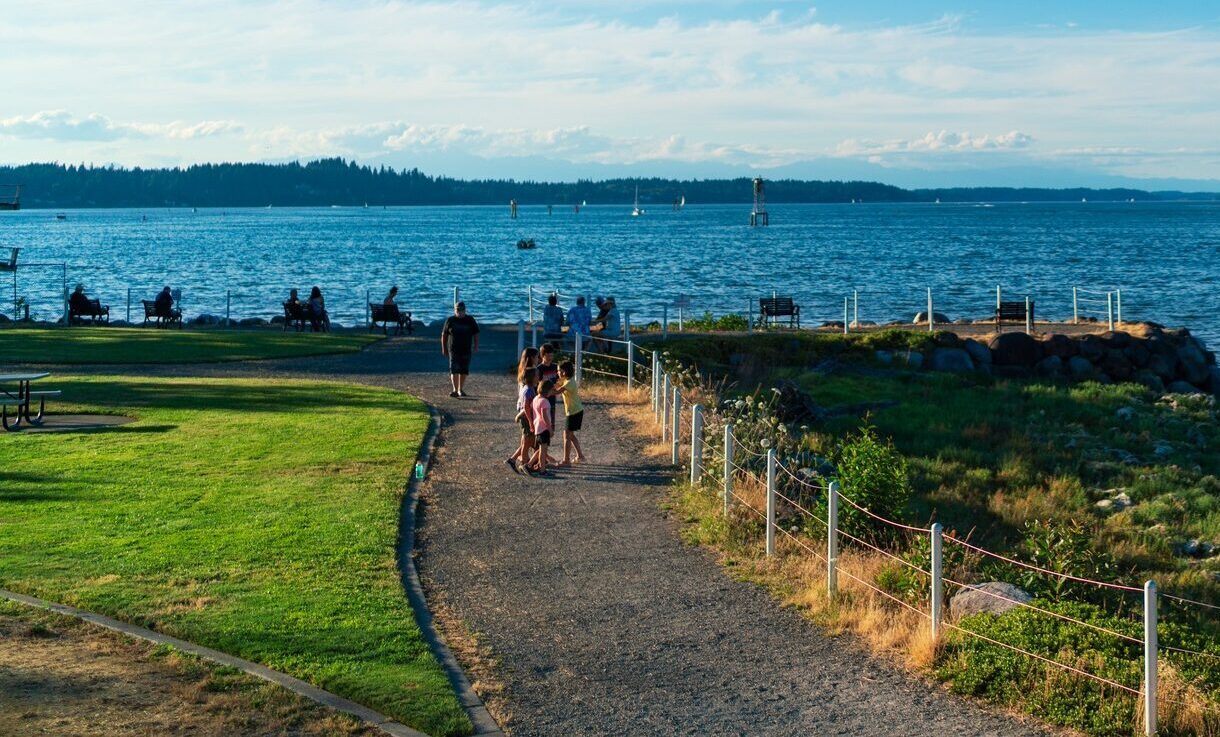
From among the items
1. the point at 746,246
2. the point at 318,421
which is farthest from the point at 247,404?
the point at 746,246

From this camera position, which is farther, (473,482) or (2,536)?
(473,482)

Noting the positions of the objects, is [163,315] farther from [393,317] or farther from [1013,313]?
[1013,313]

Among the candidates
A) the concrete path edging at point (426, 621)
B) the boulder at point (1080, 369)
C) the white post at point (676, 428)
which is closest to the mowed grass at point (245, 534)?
the concrete path edging at point (426, 621)

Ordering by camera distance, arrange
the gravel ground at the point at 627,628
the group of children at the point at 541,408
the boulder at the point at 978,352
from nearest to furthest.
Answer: the gravel ground at the point at 627,628 < the group of children at the point at 541,408 < the boulder at the point at 978,352

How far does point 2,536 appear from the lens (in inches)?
492

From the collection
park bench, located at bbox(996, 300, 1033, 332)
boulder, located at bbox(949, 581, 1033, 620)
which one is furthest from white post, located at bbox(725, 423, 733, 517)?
park bench, located at bbox(996, 300, 1033, 332)

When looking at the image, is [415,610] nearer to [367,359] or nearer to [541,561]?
[541,561]

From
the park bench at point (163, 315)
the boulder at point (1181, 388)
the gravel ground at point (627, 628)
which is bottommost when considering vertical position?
the boulder at point (1181, 388)

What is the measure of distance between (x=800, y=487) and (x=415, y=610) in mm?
5923

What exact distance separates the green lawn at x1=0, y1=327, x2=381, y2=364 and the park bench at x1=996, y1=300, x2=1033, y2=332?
53.8 feet

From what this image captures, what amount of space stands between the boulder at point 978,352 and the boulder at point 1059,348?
1.42m

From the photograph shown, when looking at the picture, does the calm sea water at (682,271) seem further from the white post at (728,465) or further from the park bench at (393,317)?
the white post at (728,465)

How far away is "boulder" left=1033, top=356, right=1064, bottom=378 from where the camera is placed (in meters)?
31.7

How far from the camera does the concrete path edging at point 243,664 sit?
8102 millimetres
